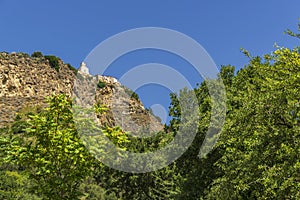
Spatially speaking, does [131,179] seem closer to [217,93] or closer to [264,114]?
[217,93]

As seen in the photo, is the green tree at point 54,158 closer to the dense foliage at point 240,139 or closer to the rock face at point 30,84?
the dense foliage at point 240,139

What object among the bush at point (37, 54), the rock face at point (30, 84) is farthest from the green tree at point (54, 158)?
the bush at point (37, 54)

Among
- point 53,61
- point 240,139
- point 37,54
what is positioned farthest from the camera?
point 37,54

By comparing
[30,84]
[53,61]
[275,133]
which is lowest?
[275,133]

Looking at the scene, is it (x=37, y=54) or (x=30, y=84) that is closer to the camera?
(x=30, y=84)

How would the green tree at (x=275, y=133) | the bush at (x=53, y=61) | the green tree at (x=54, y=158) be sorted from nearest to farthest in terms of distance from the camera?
the green tree at (x=54, y=158) → the green tree at (x=275, y=133) → the bush at (x=53, y=61)

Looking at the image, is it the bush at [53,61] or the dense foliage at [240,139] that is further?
the bush at [53,61]

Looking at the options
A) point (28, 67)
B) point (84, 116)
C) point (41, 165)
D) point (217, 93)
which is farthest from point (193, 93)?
point (28, 67)

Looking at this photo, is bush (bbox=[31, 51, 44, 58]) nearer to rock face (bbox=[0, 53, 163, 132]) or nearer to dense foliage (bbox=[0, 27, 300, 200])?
rock face (bbox=[0, 53, 163, 132])

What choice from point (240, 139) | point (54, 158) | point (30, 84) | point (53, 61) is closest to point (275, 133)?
point (240, 139)

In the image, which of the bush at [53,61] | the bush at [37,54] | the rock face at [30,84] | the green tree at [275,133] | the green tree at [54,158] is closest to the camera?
the green tree at [54,158]

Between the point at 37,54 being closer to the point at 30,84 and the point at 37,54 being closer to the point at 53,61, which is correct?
the point at 53,61

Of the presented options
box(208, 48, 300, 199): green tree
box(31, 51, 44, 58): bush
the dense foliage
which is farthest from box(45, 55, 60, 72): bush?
box(208, 48, 300, 199): green tree

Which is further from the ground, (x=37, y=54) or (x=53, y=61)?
(x=37, y=54)
